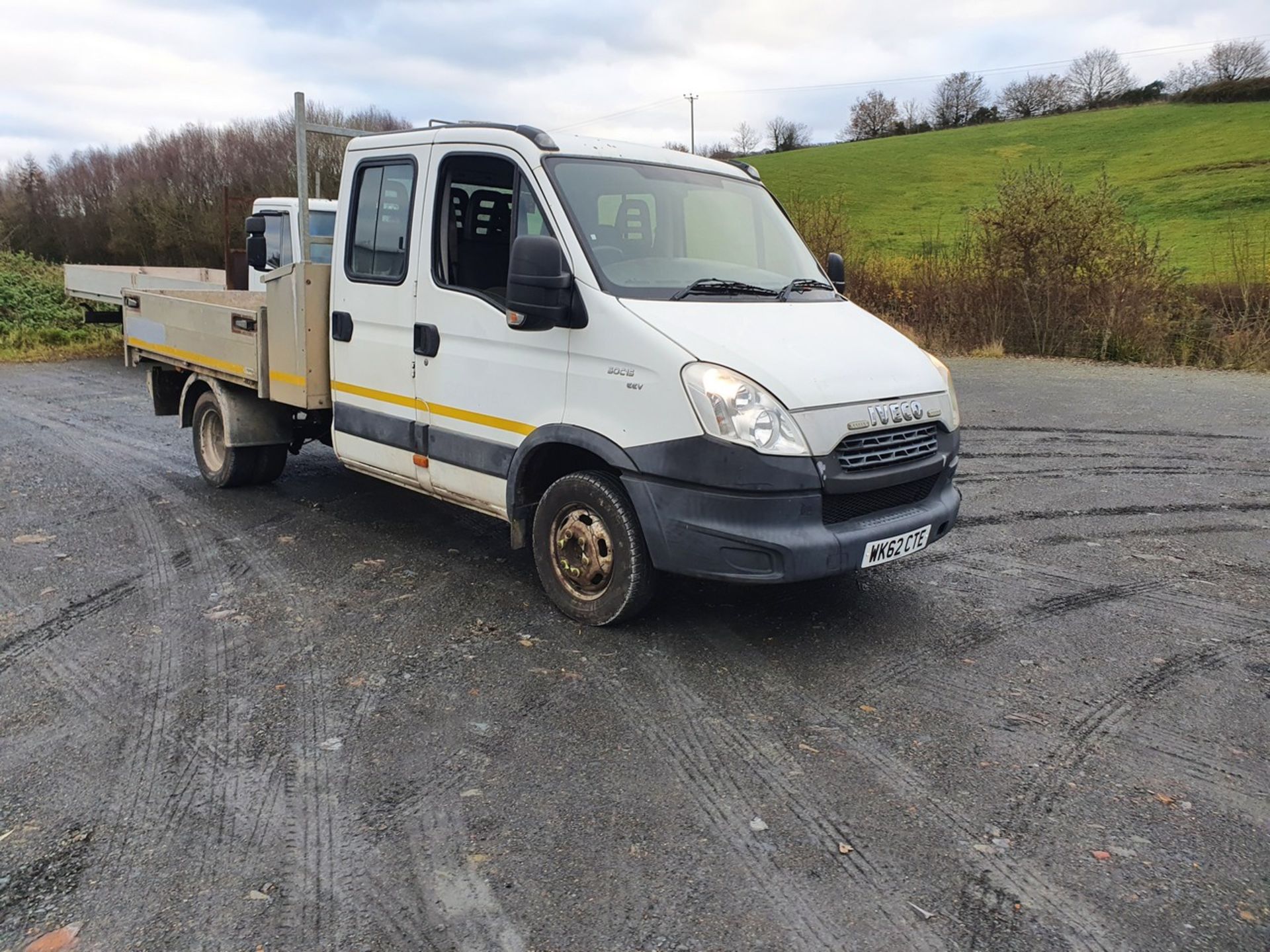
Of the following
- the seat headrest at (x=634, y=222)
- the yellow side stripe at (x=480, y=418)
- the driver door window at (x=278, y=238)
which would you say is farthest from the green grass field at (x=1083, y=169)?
the yellow side stripe at (x=480, y=418)

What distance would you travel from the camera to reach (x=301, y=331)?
240 inches

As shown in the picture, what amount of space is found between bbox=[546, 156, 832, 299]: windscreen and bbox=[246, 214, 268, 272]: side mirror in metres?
5.31

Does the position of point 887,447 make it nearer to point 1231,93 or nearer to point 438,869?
point 438,869

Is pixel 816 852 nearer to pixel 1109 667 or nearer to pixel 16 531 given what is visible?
pixel 1109 667

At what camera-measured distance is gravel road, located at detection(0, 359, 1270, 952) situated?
2.75 m

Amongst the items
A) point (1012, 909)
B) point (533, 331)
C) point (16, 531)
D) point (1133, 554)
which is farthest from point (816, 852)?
point (16, 531)

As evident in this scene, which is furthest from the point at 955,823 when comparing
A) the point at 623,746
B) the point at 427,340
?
the point at 427,340

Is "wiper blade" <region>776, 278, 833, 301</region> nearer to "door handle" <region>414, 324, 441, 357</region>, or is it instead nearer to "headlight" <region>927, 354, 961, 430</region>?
"headlight" <region>927, 354, 961, 430</region>

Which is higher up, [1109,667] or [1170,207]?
[1170,207]

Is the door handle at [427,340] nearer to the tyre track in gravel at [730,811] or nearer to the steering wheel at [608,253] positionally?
the steering wheel at [608,253]

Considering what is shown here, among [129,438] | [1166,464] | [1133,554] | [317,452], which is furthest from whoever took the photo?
[129,438]

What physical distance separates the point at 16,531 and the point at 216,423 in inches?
64.5

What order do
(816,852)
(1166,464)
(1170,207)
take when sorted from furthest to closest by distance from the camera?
(1170,207) → (1166,464) → (816,852)

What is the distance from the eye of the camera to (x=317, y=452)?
9258 millimetres
